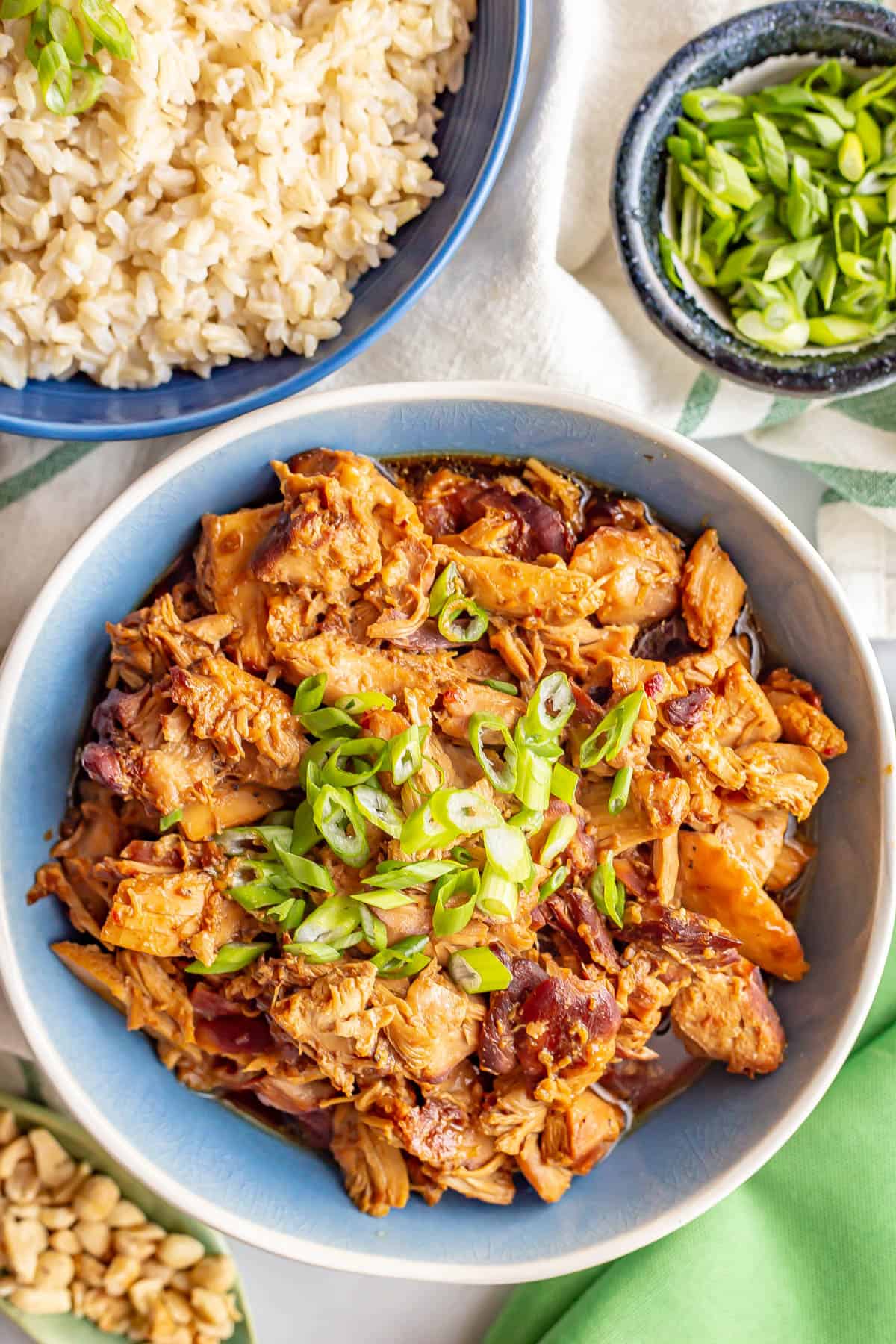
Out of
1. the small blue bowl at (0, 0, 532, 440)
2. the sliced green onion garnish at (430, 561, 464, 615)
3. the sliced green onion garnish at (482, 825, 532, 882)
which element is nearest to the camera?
the sliced green onion garnish at (482, 825, 532, 882)

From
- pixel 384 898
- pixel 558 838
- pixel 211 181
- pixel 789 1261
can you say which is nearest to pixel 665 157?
pixel 211 181

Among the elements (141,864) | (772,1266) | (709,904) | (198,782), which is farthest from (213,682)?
(772,1266)

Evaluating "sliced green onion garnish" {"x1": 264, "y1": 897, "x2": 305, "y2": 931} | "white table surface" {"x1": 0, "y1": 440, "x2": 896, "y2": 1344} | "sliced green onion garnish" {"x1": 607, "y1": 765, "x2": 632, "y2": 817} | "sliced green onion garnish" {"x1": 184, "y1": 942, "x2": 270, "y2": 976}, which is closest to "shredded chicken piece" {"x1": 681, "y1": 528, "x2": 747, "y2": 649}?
"sliced green onion garnish" {"x1": 607, "y1": 765, "x2": 632, "y2": 817}

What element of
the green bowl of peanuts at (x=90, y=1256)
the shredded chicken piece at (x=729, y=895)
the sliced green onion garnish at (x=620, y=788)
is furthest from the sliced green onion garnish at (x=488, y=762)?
the green bowl of peanuts at (x=90, y=1256)

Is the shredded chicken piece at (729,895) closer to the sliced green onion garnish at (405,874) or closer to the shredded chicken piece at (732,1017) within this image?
the shredded chicken piece at (732,1017)

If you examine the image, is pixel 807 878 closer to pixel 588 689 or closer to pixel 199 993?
pixel 588 689

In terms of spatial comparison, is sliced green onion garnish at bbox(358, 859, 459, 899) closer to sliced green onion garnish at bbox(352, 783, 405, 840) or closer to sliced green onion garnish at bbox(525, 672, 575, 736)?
sliced green onion garnish at bbox(352, 783, 405, 840)

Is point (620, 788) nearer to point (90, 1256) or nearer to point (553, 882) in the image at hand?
point (553, 882)
